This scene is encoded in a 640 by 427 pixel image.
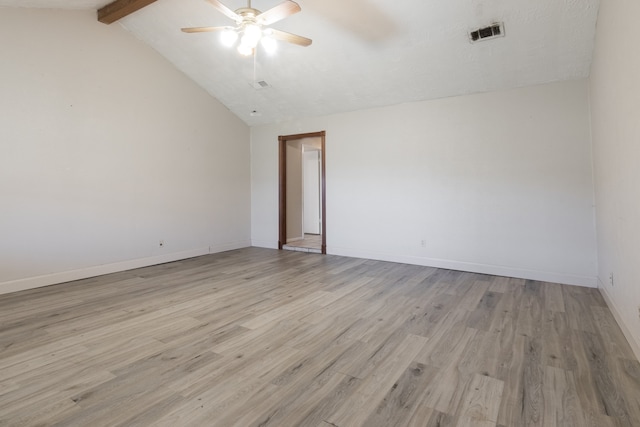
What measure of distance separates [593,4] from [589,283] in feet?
9.46

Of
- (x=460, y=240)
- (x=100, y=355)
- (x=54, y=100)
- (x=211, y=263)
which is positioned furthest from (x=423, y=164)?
(x=54, y=100)

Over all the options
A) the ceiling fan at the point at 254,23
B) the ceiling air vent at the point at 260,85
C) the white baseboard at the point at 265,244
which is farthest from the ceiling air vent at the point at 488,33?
the white baseboard at the point at 265,244

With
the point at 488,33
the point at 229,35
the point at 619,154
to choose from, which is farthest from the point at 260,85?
the point at 619,154

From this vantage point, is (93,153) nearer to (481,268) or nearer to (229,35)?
(229,35)

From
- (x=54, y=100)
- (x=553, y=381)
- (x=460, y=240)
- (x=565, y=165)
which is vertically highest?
(x=54, y=100)

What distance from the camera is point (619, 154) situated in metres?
2.29

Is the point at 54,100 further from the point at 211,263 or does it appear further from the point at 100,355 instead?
the point at 100,355

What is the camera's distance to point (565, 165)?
147 inches

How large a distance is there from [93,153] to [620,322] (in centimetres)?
587

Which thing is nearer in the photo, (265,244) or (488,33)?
(488,33)

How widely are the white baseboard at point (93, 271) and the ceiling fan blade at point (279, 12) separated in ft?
12.3

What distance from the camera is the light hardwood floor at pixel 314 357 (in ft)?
4.90

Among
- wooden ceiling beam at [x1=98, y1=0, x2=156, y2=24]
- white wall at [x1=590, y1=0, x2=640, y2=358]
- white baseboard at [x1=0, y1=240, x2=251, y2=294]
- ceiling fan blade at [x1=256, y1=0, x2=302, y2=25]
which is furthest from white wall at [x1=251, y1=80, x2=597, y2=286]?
wooden ceiling beam at [x1=98, y1=0, x2=156, y2=24]

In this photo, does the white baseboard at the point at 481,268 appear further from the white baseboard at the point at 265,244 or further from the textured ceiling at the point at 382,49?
the textured ceiling at the point at 382,49
